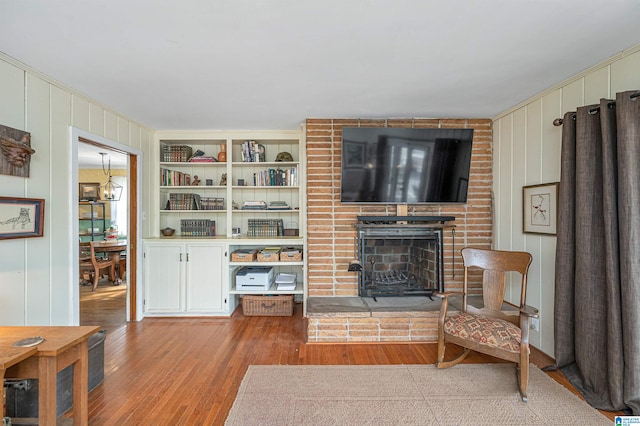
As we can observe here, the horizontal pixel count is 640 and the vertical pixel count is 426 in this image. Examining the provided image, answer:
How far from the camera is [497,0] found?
58.3 inches

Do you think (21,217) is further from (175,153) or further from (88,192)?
(88,192)

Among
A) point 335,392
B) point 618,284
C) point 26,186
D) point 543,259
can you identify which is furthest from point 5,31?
point 543,259

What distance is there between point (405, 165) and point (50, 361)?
A: 3025 mm

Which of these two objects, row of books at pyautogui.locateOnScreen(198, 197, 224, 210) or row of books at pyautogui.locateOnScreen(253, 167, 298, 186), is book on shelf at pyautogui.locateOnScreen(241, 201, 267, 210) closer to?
row of books at pyautogui.locateOnScreen(253, 167, 298, 186)

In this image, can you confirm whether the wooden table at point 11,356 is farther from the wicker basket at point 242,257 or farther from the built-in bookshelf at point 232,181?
the built-in bookshelf at point 232,181

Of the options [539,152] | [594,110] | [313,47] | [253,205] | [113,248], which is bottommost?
[113,248]

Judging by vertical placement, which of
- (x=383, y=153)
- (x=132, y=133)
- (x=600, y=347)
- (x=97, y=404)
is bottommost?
(x=97, y=404)

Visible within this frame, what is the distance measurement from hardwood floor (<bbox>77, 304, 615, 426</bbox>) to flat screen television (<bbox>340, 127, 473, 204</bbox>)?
150 centimetres

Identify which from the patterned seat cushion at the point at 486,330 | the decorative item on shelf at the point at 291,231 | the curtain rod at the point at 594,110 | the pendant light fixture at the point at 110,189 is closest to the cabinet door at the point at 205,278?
the decorative item on shelf at the point at 291,231

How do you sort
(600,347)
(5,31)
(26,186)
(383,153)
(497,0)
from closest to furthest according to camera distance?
(497,0) → (5,31) → (600,347) → (26,186) → (383,153)

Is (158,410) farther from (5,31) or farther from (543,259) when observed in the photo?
(543,259)

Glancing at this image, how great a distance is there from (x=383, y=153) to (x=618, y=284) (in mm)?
2026

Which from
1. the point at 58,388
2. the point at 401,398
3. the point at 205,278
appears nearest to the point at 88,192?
the point at 205,278

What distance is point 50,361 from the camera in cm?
146
